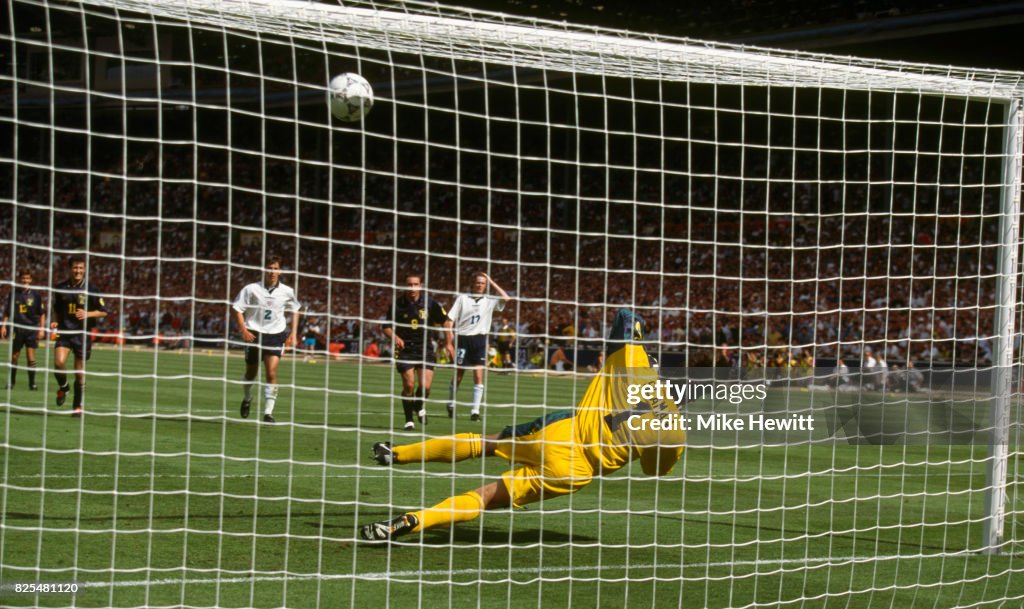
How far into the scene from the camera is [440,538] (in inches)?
275

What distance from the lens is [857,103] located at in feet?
106

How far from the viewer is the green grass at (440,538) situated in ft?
18.0

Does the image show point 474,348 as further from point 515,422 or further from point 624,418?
point 624,418

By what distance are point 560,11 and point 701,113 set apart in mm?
6023

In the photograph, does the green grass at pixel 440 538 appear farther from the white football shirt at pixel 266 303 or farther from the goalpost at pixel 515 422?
the white football shirt at pixel 266 303

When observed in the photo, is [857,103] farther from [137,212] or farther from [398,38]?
[398,38]

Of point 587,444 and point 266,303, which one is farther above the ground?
point 266,303

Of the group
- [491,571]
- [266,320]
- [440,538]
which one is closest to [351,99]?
[440,538]

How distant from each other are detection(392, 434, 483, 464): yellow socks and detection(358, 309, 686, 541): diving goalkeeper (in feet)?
0.78

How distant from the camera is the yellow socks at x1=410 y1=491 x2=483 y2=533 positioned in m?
6.09

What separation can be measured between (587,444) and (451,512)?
83 centimetres

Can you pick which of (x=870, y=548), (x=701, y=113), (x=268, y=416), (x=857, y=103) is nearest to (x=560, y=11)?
(x=701, y=113)

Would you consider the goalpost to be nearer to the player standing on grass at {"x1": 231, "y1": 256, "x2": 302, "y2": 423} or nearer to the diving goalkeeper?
the diving goalkeeper

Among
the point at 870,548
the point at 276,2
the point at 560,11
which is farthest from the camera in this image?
the point at 560,11
